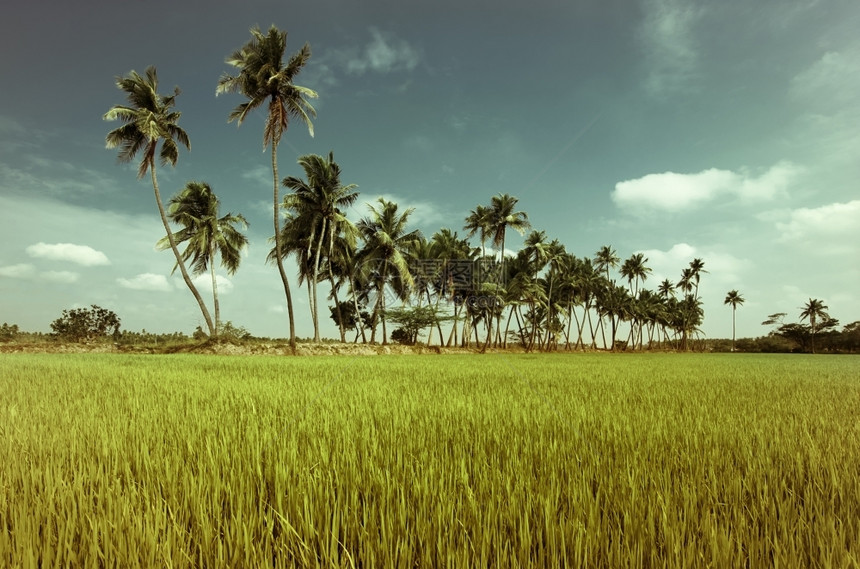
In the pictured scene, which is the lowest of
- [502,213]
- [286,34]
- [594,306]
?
[594,306]

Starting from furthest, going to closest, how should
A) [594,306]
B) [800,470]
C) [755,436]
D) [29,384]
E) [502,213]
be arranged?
[594,306] → [502,213] → [29,384] → [755,436] → [800,470]

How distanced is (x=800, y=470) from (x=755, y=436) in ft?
2.64

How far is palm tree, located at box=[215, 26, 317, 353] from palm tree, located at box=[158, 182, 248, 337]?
9.28 m

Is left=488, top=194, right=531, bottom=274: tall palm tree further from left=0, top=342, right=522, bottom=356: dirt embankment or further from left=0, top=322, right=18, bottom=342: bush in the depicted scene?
left=0, top=322, right=18, bottom=342: bush

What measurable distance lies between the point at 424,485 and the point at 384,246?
22448 millimetres

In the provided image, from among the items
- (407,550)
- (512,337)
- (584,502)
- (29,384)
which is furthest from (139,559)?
(512,337)

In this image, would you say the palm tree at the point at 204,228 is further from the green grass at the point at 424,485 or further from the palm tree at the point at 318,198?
the green grass at the point at 424,485

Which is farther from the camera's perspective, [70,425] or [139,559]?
[70,425]

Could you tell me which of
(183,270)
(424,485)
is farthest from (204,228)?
(424,485)

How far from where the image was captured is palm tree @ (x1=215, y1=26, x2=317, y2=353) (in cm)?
1573

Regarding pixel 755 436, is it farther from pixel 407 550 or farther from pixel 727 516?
pixel 407 550

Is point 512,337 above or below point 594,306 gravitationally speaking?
below

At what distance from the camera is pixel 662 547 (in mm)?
1139

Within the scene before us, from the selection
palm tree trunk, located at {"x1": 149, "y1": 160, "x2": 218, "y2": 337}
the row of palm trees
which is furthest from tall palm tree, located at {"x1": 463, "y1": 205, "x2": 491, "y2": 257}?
palm tree trunk, located at {"x1": 149, "y1": 160, "x2": 218, "y2": 337}
